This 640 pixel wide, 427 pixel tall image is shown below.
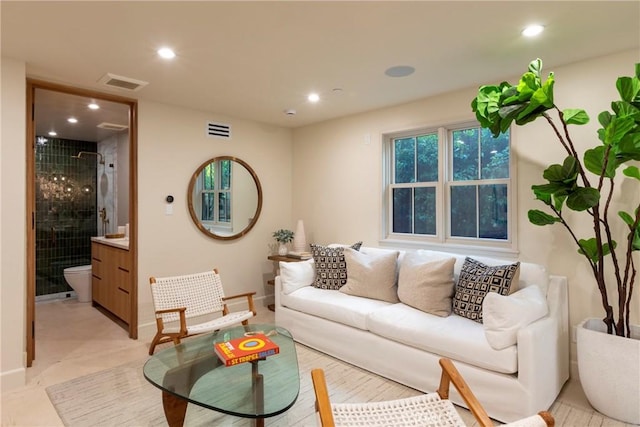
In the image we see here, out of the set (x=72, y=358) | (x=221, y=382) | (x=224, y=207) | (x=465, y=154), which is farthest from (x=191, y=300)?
(x=465, y=154)

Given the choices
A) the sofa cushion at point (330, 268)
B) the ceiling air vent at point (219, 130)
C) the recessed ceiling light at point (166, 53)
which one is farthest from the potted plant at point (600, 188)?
the ceiling air vent at point (219, 130)

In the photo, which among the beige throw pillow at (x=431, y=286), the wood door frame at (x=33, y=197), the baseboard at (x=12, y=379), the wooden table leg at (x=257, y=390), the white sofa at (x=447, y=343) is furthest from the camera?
the wood door frame at (x=33, y=197)

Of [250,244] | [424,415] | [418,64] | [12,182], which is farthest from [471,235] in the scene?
[12,182]

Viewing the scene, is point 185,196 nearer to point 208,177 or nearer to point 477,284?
point 208,177

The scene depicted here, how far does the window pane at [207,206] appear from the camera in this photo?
4176mm

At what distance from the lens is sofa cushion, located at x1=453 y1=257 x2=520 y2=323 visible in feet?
8.39

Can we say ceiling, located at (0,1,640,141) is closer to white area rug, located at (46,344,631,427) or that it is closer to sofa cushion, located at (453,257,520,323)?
sofa cushion, located at (453,257,520,323)

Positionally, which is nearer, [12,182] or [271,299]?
[12,182]

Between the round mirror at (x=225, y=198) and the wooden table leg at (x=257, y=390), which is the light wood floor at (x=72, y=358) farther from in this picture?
the wooden table leg at (x=257, y=390)

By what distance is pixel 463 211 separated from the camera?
3.51 meters

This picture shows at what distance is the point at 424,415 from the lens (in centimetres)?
160

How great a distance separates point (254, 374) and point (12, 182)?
2324mm

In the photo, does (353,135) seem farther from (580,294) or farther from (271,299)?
(580,294)

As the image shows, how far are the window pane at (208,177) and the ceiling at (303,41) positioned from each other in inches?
38.4
